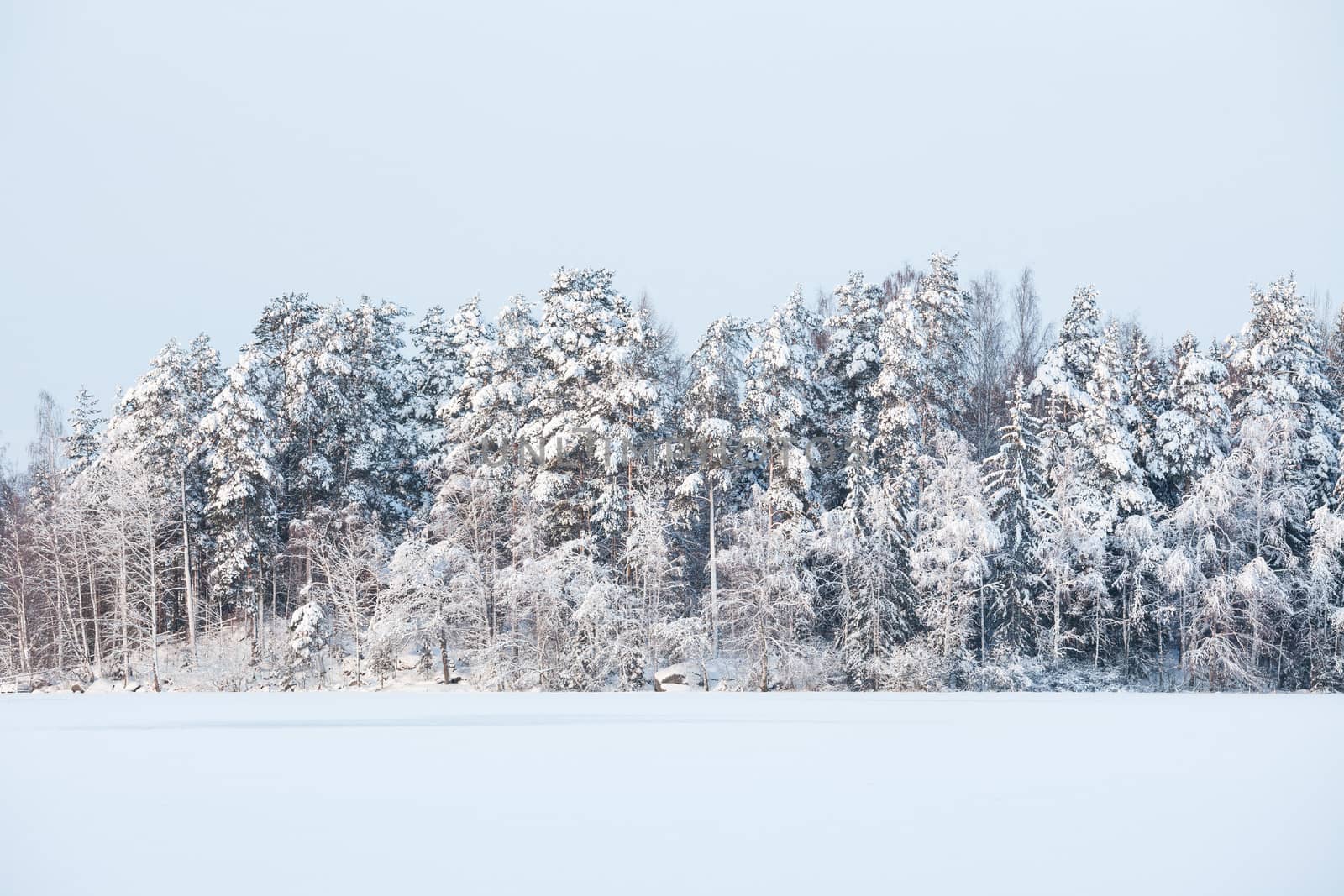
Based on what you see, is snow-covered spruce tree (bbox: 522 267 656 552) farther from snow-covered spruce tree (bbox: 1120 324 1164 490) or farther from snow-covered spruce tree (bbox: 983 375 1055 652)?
snow-covered spruce tree (bbox: 1120 324 1164 490)

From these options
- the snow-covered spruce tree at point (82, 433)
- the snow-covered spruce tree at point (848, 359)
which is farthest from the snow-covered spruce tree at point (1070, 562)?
the snow-covered spruce tree at point (82, 433)

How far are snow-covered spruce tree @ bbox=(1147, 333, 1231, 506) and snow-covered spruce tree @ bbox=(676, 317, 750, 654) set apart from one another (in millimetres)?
17555

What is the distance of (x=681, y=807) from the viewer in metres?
10.9

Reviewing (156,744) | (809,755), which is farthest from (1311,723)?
(156,744)

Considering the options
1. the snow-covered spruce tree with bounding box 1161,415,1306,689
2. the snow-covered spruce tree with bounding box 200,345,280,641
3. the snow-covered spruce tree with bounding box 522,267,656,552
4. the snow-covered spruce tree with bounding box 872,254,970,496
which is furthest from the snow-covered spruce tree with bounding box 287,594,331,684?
the snow-covered spruce tree with bounding box 1161,415,1306,689

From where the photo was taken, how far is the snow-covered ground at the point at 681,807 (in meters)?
8.10

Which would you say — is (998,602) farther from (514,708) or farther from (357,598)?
(357,598)

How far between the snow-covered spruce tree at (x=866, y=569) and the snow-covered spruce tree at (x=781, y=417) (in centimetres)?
180

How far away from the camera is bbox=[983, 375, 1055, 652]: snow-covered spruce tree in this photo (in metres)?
37.4

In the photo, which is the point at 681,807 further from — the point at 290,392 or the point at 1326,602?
the point at 290,392

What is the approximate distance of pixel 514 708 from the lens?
2597 cm

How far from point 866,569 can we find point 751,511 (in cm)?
494

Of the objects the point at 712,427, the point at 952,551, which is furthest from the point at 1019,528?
the point at 712,427

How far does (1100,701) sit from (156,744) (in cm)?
2434
